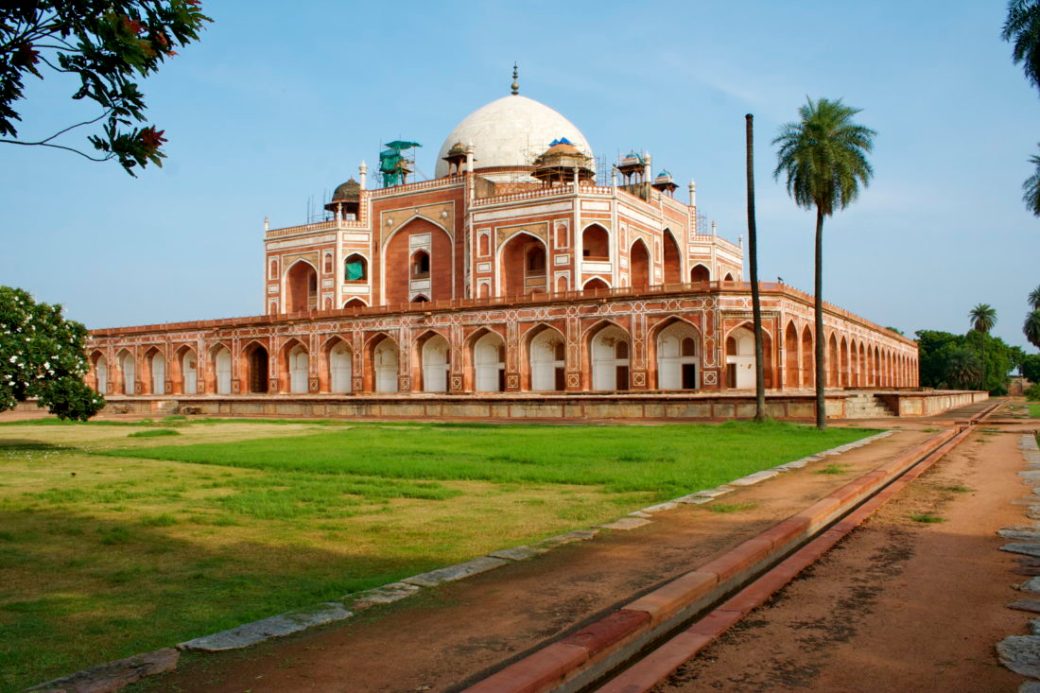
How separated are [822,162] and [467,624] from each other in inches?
702

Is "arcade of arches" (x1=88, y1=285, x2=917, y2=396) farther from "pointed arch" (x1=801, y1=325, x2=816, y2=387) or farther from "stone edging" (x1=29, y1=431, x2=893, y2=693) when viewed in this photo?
"stone edging" (x1=29, y1=431, x2=893, y2=693)

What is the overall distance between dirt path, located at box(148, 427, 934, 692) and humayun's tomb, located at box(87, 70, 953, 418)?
1790 centimetres

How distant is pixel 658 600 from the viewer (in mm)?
4023

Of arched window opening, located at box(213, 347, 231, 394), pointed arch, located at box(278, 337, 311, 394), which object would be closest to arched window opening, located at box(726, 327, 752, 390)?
pointed arch, located at box(278, 337, 311, 394)

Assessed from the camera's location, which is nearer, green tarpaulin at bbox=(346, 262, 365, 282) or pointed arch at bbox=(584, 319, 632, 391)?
pointed arch at bbox=(584, 319, 632, 391)

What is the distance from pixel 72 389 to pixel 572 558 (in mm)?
11284

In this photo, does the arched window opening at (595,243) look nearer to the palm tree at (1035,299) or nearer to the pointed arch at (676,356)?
the pointed arch at (676,356)

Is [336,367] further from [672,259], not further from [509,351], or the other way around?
[672,259]

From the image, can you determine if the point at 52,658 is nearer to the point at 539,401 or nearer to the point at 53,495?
the point at 53,495

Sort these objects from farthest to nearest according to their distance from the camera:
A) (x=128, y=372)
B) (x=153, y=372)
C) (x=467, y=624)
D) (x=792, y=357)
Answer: (x=128, y=372) → (x=153, y=372) → (x=792, y=357) → (x=467, y=624)

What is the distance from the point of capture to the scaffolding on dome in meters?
46.5

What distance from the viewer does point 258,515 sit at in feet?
22.8

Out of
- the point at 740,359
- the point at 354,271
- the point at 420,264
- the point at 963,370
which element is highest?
the point at 420,264

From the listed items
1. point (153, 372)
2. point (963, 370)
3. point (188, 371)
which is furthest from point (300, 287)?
point (963, 370)
